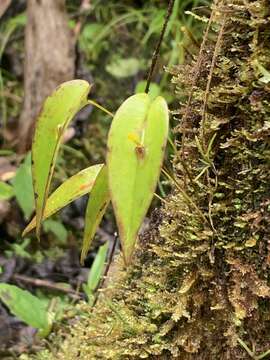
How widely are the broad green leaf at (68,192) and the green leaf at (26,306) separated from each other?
0.50m

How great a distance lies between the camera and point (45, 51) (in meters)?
2.26

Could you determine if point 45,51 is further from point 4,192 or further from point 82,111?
point 4,192

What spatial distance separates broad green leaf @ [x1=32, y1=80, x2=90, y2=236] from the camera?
781mm

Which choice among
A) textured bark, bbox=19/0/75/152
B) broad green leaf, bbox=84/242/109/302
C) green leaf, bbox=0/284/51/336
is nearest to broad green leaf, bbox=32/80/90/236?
green leaf, bbox=0/284/51/336

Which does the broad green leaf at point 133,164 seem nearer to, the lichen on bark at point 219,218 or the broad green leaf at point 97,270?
the lichen on bark at point 219,218

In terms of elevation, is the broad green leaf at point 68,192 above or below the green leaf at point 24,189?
above

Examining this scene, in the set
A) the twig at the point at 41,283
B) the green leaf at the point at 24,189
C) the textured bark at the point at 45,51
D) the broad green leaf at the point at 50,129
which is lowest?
the twig at the point at 41,283

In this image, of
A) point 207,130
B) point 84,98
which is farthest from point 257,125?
point 84,98

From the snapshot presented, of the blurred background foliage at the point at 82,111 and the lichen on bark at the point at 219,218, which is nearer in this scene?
the lichen on bark at the point at 219,218

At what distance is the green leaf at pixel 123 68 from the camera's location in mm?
2760

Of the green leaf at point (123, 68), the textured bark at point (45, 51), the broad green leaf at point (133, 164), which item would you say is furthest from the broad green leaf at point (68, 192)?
the green leaf at point (123, 68)

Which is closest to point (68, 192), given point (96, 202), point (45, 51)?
point (96, 202)

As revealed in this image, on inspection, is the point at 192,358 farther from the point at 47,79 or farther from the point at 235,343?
the point at 47,79

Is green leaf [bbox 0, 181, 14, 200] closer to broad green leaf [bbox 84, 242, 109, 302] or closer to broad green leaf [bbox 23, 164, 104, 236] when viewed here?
broad green leaf [bbox 84, 242, 109, 302]
